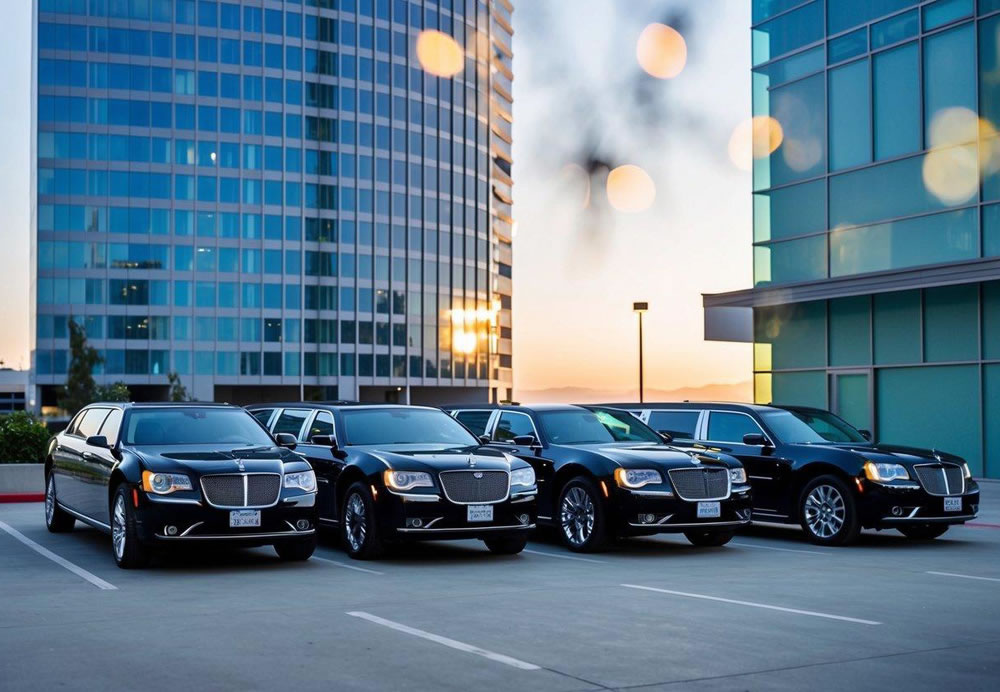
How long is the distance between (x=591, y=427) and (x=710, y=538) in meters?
2.06

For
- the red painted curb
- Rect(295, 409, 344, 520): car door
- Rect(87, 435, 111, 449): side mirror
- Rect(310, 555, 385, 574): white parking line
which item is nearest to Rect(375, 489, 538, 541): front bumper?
Rect(310, 555, 385, 574): white parking line

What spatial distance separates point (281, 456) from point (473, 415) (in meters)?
4.40

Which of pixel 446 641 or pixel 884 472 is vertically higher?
pixel 884 472

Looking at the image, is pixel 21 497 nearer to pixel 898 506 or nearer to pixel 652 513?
pixel 652 513

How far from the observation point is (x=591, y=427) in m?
16.1

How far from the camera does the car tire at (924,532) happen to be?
651 inches

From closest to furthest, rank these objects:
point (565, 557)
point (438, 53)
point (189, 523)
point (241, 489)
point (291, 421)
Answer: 1. point (189, 523)
2. point (241, 489)
3. point (565, 557)
4. point (291, 421)
5. point (438, 53)

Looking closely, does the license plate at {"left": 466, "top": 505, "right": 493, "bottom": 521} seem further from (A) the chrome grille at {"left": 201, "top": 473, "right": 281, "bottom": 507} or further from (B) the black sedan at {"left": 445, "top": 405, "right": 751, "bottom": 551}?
(A) the chrome grille at {"left": 201, "top": 473, "right": 281, "bottom": 507}

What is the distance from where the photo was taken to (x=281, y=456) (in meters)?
13.3

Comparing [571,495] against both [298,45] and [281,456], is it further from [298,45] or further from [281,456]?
[298,45]

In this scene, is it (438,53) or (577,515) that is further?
(438,53)

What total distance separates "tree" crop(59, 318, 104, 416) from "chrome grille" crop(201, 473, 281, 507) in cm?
7885

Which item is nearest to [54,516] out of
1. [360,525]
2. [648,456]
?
[360,525]

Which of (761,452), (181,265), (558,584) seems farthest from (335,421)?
(181,265)
